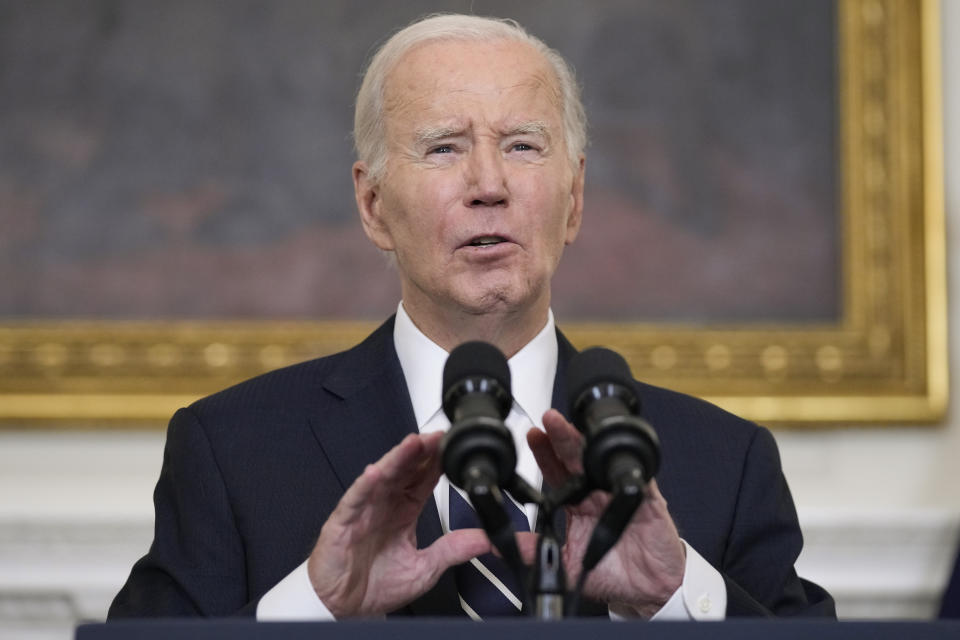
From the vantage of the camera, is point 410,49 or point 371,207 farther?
point 371,207

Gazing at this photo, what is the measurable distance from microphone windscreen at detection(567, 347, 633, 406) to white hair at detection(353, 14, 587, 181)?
1071mm

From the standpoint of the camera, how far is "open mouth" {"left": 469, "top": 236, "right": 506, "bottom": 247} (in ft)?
7.56

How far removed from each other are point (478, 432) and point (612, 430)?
143 mm

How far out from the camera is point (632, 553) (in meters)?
1.87

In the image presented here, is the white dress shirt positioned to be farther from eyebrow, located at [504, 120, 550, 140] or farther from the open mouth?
eyebrow, located at [504, 120, 550, 140]

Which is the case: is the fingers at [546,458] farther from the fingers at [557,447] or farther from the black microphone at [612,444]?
the black microphone at [612,444]

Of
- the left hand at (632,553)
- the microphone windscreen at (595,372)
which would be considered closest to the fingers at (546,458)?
the left hand at (632,553)

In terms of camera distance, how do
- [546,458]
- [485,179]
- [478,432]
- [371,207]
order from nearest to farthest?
[478,432] < [546,458] < [485,179] < [371,207]

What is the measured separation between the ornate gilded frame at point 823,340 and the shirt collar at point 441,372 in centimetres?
129

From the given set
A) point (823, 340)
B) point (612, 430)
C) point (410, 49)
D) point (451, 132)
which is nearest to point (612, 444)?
point (612, 430)

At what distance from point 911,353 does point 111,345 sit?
233 cm

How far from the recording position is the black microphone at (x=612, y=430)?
136 centimetres

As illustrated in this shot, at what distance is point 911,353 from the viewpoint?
12.3 ft

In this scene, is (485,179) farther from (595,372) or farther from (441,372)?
(595,372)
